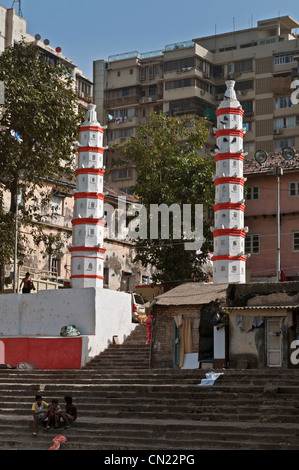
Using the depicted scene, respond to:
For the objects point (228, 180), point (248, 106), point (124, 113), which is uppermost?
point (124, 113)

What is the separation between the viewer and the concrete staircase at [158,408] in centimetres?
2291

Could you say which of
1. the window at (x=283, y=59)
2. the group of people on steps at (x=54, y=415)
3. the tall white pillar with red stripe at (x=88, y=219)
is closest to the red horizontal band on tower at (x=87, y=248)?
the tall white pillar with red stripe at (x=88, y=219)

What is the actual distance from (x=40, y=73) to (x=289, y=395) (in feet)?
72.6

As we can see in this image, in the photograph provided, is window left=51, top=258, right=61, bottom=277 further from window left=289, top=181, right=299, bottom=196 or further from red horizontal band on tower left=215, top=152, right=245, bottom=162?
red horizontal band on tower left=215, top=152, right=245, bottom=162

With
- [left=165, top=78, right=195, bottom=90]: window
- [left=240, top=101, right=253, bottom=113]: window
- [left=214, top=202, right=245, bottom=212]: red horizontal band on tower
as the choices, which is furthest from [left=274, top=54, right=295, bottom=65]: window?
[left=214, top=202, right=245, bottom=212]: red horizontal band on tower

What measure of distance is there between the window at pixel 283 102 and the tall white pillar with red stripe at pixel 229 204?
4069 cm

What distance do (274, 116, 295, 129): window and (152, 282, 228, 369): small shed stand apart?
48.4m

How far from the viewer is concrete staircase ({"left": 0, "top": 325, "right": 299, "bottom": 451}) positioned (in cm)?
2291

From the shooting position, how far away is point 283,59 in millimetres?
79625

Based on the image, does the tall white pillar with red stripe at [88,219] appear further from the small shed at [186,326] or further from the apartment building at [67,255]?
the small shed at [186,326]

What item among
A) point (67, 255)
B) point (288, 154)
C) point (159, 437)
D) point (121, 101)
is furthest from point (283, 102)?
point (159, 437)

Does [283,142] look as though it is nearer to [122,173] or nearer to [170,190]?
[122,173]

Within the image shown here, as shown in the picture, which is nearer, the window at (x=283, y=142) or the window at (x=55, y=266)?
the window at (x=55, y=266)

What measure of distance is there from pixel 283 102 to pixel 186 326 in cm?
5031
